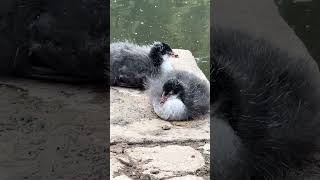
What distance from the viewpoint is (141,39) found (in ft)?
12.0

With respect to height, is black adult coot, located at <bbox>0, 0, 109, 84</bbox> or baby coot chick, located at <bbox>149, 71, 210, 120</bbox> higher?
Result: black adult coot, located at <bbox>0, 0, 109, 84</bbox>

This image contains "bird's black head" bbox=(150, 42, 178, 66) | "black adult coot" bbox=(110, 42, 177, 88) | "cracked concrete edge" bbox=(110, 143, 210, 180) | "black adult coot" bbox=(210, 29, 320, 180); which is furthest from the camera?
"bird's black head" bbox=(150, 42, 178, 66)

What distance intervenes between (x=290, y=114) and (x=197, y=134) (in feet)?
1.85

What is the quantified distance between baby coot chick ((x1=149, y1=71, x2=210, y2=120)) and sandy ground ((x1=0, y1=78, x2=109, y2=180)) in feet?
0.71

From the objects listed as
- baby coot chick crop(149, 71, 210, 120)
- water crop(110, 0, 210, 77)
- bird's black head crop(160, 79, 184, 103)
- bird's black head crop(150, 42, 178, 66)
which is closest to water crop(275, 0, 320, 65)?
baby coot chick crop(149, 71, 210, 120)

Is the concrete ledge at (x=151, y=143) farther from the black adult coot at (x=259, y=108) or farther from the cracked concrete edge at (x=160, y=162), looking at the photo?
the black adult coot at (x=259, y=108)

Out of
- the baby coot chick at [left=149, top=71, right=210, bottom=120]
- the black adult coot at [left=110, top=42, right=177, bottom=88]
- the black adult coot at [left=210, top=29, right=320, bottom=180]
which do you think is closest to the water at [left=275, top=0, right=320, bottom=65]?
the black adult coot at [left=210, top=29, right=320, bottom=180]

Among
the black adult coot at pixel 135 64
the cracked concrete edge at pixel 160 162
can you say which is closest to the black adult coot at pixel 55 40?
the black adult coot at pixel 135 64

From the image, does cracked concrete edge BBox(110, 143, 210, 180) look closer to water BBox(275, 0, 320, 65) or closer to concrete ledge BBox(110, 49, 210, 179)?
concrete ledge BBox(110, 49, 210, 179)

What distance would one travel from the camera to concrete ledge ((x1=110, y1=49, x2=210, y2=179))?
145cm

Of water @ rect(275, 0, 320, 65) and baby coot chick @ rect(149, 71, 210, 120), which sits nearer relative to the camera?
water @ rect(275, 0, 320, 65)

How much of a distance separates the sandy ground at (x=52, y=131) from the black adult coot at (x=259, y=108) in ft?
1.16

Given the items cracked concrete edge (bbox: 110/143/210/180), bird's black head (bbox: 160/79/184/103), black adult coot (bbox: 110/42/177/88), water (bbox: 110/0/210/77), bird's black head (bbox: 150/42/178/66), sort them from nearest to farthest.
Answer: cracked concrete edge (bbox: 110/143/210/180), bird's black head (bbox: 160/79/184/103), black adult coot (bbox: 110/42/177/88), bird's black head (bbox: 150/42/178/66), water (bbox: 110/0/210/77)

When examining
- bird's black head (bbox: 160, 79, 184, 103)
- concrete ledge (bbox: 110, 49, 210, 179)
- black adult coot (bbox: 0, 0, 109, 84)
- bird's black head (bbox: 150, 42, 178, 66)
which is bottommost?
concrete ledge (bbox: 110, 49, 210, 179)
